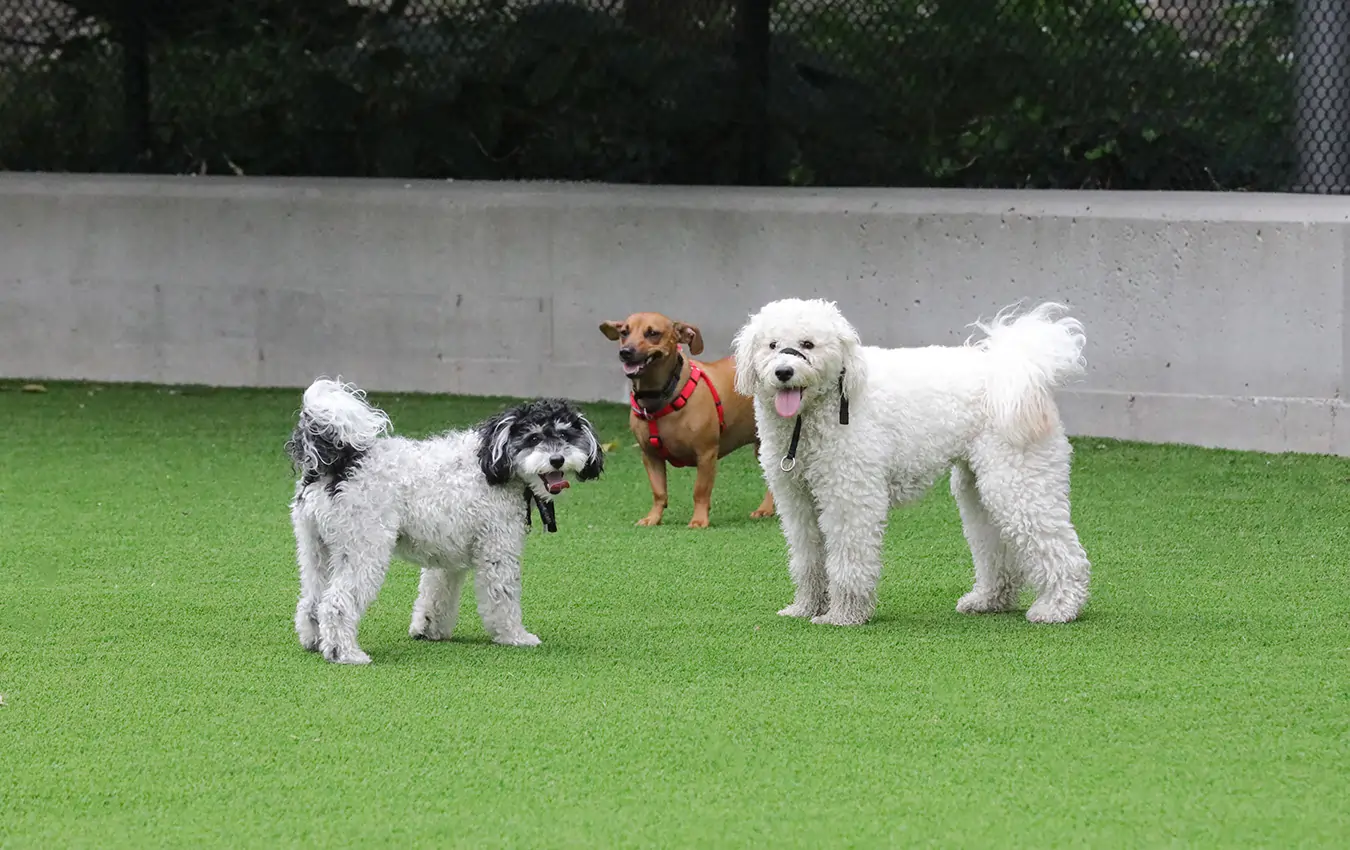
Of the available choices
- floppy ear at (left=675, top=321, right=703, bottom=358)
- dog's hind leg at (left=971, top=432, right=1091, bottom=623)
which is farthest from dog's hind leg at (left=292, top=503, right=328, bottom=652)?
floppy ear at (left=675, top=321, right=703, bottom=358)

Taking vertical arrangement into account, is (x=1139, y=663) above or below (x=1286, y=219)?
below

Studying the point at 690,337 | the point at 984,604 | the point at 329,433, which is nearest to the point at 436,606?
the point at 329,433

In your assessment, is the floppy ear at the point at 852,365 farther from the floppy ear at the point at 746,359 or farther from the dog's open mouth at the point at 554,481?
the dog's open mouth at the point at 554,481

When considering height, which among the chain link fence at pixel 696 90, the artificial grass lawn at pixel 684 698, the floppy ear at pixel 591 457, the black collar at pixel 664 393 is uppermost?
the chain link fence at pixel 696 90

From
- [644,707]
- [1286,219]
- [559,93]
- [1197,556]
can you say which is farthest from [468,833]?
[559,93]

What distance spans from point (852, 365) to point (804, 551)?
680 mm

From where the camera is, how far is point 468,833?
421 cm

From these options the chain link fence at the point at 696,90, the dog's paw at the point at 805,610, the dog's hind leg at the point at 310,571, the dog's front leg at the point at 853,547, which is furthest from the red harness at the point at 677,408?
the chain link fence at the point at 696,90

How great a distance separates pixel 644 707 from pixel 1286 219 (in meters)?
5.91

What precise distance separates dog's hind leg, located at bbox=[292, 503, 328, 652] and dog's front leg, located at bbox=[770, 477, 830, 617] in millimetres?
1533

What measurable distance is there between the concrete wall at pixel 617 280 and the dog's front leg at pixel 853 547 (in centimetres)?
432

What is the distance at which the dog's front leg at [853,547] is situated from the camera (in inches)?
247

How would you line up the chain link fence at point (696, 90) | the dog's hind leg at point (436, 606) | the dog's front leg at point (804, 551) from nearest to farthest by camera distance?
1. the dog's hind leg at point (436, 606)
2. the dog's front leg at point (804, 551)
3. the chain link fence at point (696, 90)

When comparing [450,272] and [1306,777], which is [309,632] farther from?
[450,272]
